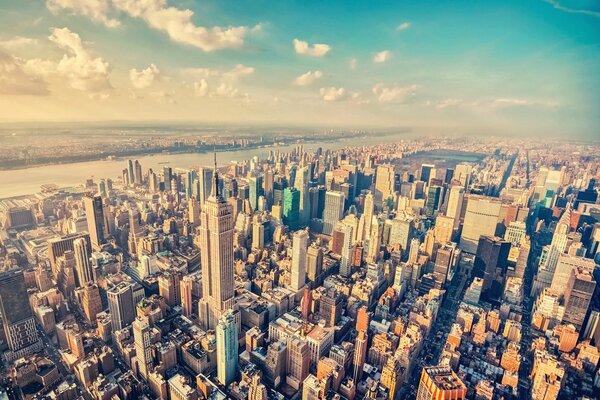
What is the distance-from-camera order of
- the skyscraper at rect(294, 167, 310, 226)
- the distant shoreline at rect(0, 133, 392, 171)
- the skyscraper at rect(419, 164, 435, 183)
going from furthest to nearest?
the skyscraper at rect(419, 164, 435, 183)
the skyscraper at rect(294, 167, 310, 226)
the distant shoreline at rect(0, 133, 392, 171)

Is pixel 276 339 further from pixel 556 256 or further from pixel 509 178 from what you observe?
pixel 509 178

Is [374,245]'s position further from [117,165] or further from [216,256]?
[117,165]

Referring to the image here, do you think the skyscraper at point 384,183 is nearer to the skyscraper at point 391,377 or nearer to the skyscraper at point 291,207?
the skyscraper at point 291,207

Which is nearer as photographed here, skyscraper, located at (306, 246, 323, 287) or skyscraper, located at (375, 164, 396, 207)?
skyscraper, located at (306, 246, 323, 287)

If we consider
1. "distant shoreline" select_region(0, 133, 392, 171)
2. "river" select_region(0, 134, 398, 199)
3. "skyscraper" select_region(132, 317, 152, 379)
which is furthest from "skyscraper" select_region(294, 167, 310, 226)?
"skyscraper" select_region(132, 317, 152, 379)

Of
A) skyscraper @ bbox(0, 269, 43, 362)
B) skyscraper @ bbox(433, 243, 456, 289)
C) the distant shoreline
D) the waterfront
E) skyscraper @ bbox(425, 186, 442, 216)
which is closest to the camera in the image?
skyscraper @ bbox(0, 269, 43, 362)

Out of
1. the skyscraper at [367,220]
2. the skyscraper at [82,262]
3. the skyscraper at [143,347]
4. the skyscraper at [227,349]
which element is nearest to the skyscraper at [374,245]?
the skyscraper at [367,220]

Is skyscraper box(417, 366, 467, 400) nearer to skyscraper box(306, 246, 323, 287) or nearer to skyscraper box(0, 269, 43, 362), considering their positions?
skyscraper box(306, 246, 323, 287)
